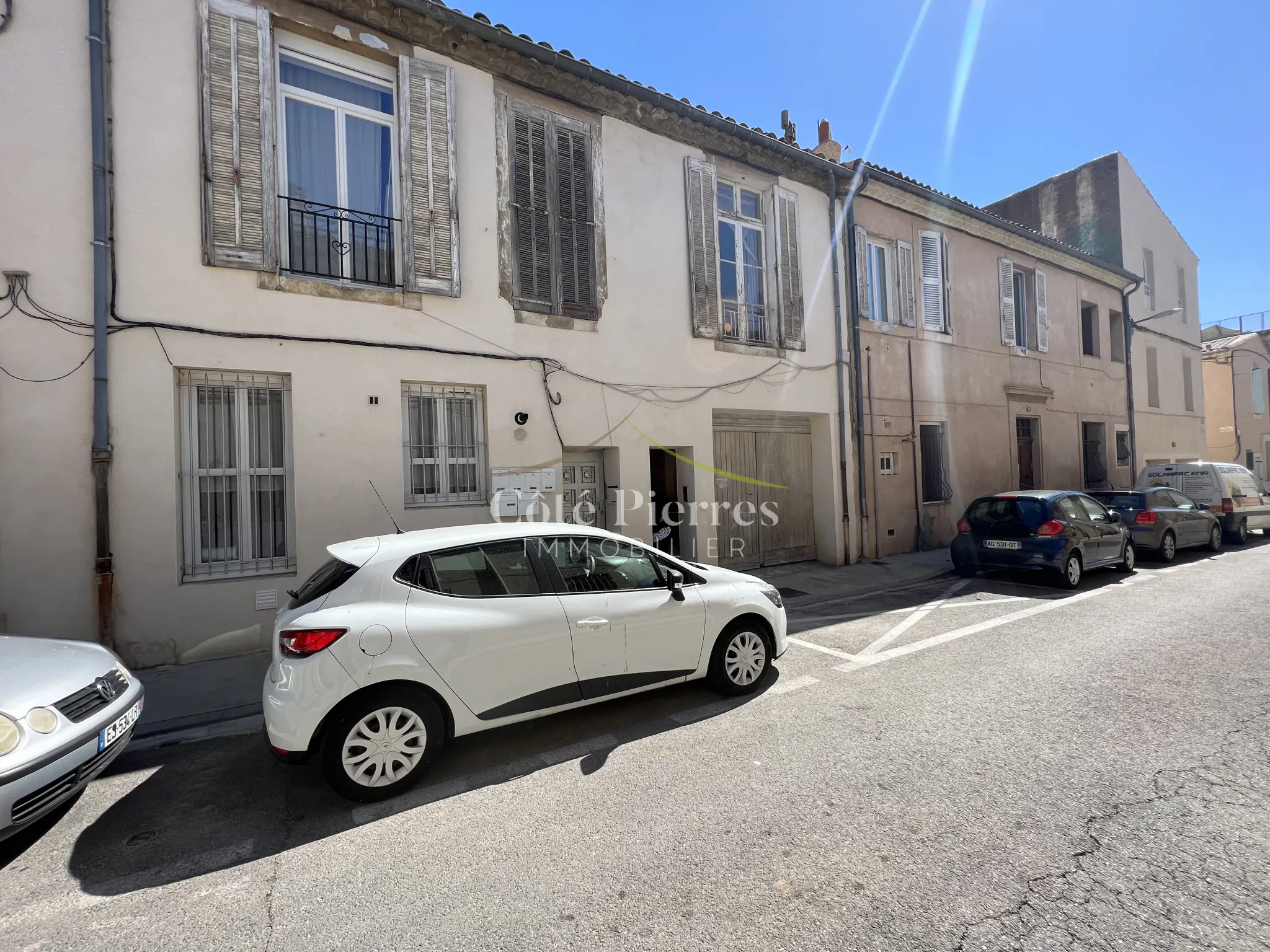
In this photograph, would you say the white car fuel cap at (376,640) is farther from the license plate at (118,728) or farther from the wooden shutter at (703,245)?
the wooden shutter at (703,245)

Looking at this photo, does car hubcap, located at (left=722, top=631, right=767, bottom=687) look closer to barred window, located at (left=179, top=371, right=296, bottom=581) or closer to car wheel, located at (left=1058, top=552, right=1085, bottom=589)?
barred window, located at (left=179, top=371, right=296, bottom=581)

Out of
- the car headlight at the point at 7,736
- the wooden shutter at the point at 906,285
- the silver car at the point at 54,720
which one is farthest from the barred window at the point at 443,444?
the wooden shutter at the point at 906,285

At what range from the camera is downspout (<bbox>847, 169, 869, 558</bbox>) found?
37.0 feet

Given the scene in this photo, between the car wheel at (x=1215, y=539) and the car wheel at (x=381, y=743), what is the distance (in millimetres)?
15003

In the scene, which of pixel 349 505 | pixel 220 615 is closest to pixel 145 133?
pixel 349 505

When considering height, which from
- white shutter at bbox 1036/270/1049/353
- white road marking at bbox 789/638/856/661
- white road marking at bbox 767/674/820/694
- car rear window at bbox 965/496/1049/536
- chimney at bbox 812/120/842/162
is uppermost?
chimney at bbox 812/120/842/162

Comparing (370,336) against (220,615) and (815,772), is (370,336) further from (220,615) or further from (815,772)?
(815,772)

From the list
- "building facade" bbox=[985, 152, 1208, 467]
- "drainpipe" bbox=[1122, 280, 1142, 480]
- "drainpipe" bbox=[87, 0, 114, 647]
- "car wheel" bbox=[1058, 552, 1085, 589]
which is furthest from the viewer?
"building facade" bbox=[985, 152, 1208, 467]

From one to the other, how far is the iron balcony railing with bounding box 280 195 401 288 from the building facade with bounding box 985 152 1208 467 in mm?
18171

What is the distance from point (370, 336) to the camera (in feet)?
22.5

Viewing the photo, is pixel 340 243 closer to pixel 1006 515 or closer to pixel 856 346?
pixel 856 346

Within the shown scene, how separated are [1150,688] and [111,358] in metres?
9.13

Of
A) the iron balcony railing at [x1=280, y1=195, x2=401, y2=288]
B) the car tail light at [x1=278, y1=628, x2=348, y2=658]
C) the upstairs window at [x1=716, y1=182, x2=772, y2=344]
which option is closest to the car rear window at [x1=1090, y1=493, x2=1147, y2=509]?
the upstairs window at [x1=716, y1=182, x2=772, y2=344]

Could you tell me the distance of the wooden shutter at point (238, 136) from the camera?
20.1 ft
